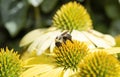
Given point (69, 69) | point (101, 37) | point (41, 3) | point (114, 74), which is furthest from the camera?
point (41, 3)

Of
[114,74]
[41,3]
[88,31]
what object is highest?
[41,3]

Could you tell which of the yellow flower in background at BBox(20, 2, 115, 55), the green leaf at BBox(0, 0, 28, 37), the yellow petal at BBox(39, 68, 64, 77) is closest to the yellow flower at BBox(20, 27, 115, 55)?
the yellow flower in background at BBox(20, 2, 115, 55)

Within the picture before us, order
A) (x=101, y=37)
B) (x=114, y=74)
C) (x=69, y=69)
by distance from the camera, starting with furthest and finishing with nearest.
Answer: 1. (x=101, y=37)
2. (x=69, y=69)
3. (x=114, y=74)

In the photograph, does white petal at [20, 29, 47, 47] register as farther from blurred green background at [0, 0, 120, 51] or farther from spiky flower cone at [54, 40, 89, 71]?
blurred green background at [0, 0, 120, 51]

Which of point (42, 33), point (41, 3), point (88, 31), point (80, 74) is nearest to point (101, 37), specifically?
point (88, 31)

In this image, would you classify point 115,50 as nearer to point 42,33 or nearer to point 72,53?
point 72,53

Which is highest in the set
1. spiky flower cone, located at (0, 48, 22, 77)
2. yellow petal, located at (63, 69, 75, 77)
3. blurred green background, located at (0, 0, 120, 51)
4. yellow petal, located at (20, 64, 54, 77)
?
blurred green background, located at (0, 0, 120, 51)

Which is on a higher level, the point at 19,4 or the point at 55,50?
the point at 19,4
